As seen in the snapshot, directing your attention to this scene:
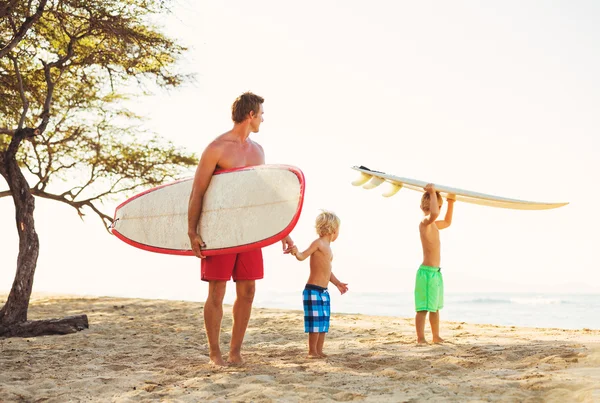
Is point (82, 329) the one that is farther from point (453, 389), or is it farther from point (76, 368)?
point (453, 389)

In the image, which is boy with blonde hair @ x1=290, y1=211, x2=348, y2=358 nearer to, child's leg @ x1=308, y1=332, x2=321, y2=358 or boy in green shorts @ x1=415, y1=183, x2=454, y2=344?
child's leg @ x1=308, y1=332, x2=321, y2=358

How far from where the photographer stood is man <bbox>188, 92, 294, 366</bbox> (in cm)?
473

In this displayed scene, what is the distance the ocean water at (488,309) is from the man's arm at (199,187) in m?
13.1

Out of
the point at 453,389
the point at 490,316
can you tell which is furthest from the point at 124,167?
the point at 490,316

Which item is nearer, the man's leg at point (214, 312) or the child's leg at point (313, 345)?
the man's leg at point (214, 312)

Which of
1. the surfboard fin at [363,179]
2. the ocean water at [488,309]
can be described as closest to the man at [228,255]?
the surfboard fin at [363,179]

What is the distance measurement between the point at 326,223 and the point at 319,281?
475mm

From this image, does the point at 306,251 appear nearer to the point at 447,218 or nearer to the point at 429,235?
the point at 429,235

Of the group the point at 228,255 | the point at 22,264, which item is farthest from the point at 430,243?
the point at 22,264

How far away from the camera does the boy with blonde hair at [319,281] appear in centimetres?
515

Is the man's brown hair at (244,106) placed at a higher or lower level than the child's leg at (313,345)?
higher

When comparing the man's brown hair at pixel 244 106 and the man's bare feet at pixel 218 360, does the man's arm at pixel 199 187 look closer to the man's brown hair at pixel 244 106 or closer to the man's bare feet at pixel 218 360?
the man's brown hair at pixel 244 106

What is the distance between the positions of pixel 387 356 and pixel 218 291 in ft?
5.03

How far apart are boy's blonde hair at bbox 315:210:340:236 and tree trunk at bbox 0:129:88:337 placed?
3.94 metres
